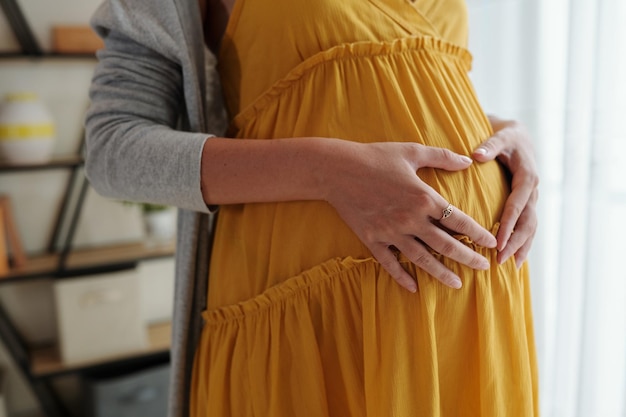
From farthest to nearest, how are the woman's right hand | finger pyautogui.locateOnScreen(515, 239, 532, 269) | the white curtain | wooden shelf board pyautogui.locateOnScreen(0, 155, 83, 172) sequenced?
wooden shelf board pyautogui.locateOnScreen(0, 155, 83, 172)
the white curtain
finger pyautogui.locateOnScreen(515, 239, 532, 269)
the woman's right hand

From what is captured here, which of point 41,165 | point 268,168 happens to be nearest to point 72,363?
point 41,165

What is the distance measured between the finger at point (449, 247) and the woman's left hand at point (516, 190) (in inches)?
2.8

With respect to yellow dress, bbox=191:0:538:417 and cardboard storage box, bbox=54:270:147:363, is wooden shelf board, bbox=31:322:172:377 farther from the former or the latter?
yellow dress, bbox=191:0:538:417

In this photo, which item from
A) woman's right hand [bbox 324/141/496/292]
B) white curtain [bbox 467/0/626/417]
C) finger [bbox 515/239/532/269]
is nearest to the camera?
woman's right hand [bbox 324/141/496/292]

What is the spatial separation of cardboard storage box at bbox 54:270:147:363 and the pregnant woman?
4.39 feet

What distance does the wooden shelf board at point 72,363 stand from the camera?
1953mm

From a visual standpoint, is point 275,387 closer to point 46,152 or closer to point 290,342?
point 290,342

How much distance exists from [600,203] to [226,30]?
99 centimetres

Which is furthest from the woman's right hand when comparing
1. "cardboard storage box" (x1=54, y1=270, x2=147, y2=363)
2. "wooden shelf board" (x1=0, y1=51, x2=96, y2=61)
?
"wooden shelf board" (x1=0, y1=51, x2=96, y2=61)

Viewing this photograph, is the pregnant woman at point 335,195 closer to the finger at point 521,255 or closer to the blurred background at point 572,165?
the finger at point 521,255

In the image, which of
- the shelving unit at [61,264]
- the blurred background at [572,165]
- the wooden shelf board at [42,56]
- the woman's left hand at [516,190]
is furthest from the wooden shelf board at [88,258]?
the woman's left hand at [516,190]

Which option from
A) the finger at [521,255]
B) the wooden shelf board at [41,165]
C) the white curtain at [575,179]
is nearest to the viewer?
the finger at [521,255]

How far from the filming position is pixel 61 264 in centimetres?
196

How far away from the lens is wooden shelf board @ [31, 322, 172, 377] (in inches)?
76.9
